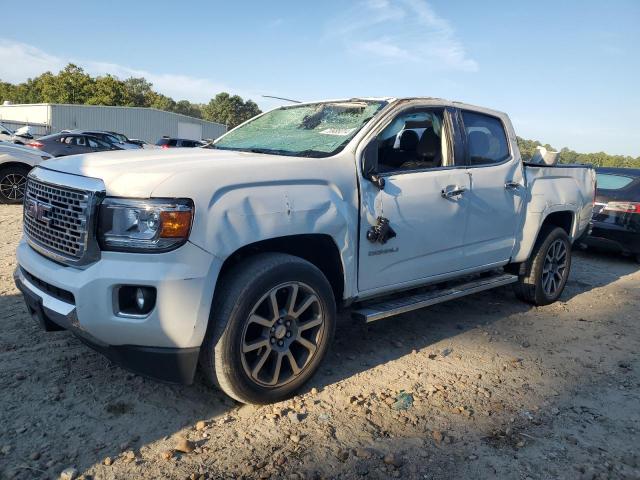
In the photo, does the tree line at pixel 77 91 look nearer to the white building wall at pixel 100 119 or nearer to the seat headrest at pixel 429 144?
the white building wall at pixel 100 119

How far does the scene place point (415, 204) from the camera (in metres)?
3.56

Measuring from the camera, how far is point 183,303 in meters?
2.50

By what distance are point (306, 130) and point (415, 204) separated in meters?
0.98

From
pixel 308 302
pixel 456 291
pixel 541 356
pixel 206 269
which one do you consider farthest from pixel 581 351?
pixel 206 269

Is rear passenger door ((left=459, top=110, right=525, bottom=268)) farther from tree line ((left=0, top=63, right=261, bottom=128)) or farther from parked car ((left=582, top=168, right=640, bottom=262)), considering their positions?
tree line ((left=0, top=63, right=261, bottom=128))

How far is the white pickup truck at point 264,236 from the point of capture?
2.50m

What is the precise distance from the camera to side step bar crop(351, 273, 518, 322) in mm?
3391

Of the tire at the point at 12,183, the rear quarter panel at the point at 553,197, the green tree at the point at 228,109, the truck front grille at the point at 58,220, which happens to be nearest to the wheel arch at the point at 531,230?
→ the rear quarter panel at the point at 553,197

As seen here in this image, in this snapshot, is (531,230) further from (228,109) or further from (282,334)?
(228,109)

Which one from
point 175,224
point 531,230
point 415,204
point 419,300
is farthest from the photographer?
point 531,230

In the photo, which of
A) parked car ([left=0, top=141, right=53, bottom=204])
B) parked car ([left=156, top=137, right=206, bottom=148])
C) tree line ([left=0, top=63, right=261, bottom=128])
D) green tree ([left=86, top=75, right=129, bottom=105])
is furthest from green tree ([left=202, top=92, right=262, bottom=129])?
parked car ([left=0, top=141, right=53, bottom=204])

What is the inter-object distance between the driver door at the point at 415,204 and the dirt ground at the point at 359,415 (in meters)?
0.69

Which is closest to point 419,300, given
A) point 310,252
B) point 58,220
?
point 310,252

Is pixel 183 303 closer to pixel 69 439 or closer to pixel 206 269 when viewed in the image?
pixel 206 269
